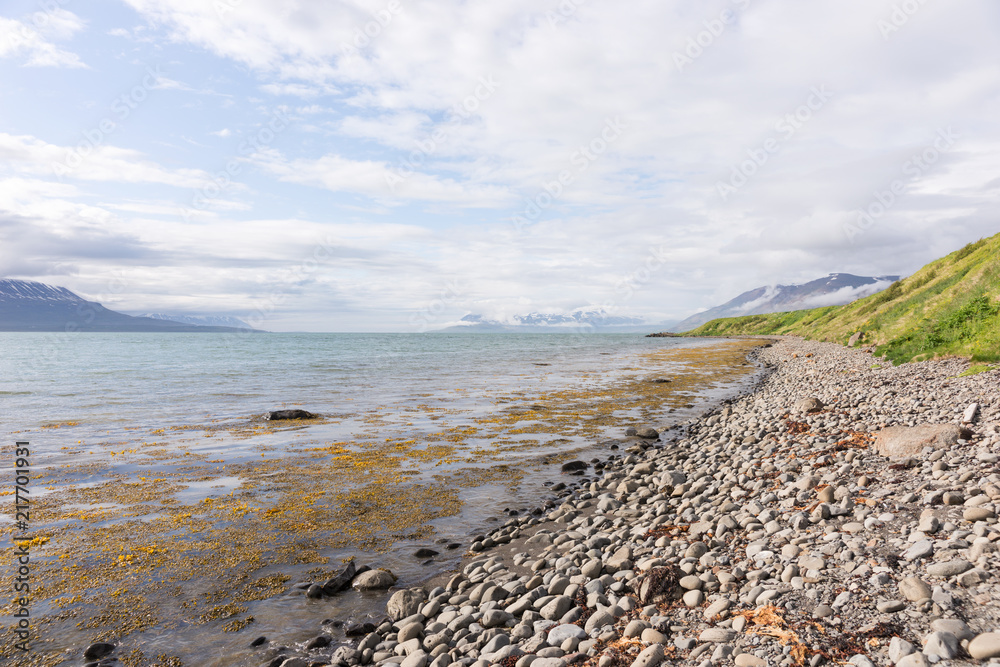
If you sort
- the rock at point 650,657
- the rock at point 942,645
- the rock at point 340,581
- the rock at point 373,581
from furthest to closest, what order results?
the rock at point 373,581 < the rock at point 340,581 < the rock at point 650,657 < the rock at point 942,645

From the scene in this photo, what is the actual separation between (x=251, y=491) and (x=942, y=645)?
47.7ft

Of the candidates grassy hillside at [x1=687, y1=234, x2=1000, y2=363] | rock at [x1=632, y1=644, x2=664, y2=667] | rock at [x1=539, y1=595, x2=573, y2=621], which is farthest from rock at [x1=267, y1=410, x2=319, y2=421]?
grassy hillside at [x1=687, y1=234, x2=1000, y2=363]

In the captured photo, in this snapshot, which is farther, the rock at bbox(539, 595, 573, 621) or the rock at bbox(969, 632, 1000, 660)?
the rock at bbox(539, 595, 573, 621)

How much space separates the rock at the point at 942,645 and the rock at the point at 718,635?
1.62 meters

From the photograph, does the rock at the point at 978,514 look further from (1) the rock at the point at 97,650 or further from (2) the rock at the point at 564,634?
(1) the rock at the point at 97,650

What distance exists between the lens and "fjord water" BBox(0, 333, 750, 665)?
309 inches

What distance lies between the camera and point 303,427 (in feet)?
72.9

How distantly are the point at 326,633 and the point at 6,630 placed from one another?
189 inches

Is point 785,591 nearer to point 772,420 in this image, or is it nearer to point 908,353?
point 772,420

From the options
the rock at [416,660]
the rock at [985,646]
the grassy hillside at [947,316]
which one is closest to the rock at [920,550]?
the rock at [985,646]

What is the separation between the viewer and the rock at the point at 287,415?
23828 mm

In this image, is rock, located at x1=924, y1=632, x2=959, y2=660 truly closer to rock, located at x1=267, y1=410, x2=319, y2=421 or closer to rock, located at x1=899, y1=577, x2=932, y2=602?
rock, located at x1=899, y1=577, x2=932, y2=602

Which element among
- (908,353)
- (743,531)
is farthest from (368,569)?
(908,353)

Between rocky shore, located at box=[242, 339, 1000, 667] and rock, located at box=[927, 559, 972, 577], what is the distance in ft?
0.04
